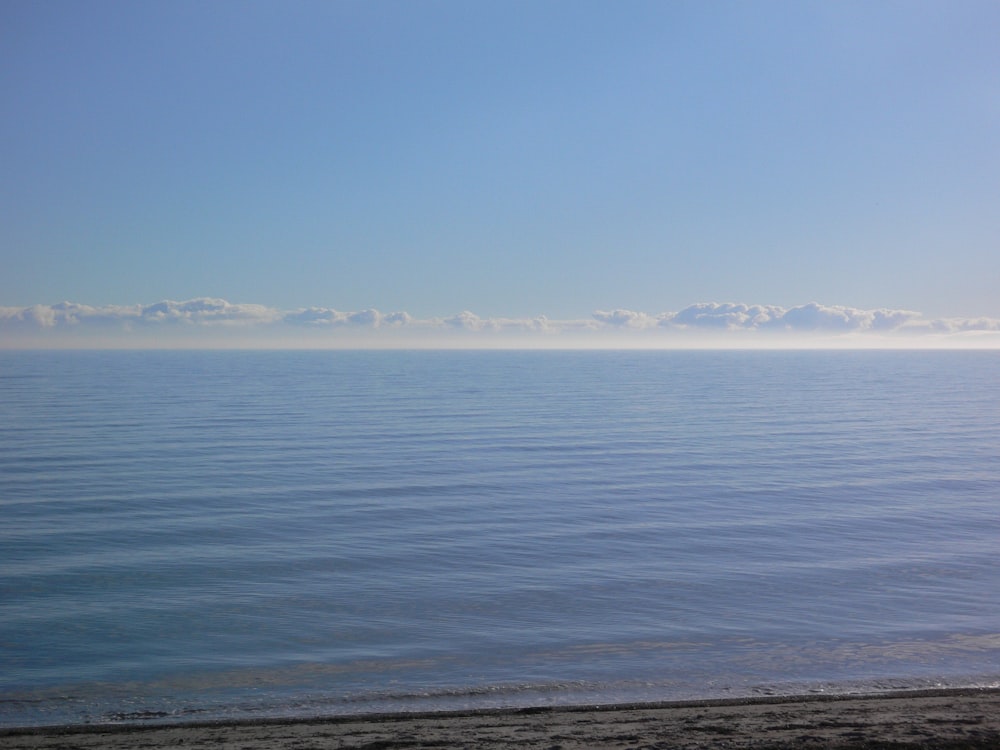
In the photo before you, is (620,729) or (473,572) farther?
(473,572)

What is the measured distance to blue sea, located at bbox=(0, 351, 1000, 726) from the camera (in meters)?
12.9

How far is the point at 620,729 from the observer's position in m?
10.2

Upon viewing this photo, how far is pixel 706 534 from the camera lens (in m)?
23.0

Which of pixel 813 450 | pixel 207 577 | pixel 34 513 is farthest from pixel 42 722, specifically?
pixel 813 450

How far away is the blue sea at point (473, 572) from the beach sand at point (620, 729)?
0.91 m

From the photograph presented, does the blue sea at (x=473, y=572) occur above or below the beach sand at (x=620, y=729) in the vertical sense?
below

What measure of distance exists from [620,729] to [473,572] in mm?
8979

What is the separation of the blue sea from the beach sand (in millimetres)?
911

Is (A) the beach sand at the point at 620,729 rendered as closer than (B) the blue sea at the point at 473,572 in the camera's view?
Yes

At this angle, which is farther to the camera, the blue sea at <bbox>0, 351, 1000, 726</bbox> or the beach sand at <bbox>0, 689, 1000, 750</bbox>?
the blue sea at <bbox>0, 351, 1000, 726</bbox>

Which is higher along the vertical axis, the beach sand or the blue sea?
the beach sand

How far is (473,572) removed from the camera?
1898 cm

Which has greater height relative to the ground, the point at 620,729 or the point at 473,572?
the point at 620,729

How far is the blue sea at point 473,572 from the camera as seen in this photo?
506 inches
